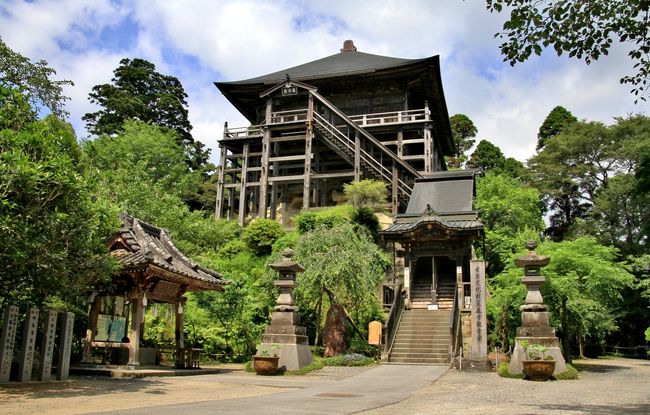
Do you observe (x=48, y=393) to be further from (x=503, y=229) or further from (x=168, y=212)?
(x=503, y=229)

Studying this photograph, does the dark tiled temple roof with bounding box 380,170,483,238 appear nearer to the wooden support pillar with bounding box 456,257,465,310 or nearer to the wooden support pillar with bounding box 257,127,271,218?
the wooden support pillar with bounding box 456,257,465,310

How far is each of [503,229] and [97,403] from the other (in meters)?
24.7

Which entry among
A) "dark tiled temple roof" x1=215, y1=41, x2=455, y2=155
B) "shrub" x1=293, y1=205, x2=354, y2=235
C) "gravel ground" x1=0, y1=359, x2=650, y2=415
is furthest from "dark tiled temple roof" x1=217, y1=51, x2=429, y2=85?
"gravel ground" x1=0, y1=359, x2=650, y2=415

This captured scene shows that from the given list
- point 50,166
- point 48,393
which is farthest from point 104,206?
point 48,393

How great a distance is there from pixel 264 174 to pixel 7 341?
80.6 feet

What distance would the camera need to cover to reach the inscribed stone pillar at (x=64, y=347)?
37.7ft

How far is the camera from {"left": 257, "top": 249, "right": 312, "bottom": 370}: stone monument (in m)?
15.1

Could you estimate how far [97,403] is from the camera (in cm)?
819

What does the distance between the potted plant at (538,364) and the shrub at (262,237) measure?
53.2 ft

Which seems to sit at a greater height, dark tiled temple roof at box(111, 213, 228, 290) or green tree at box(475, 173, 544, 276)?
green tree at box(475, 173, 544, 276)

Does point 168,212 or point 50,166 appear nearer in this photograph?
point 50,166

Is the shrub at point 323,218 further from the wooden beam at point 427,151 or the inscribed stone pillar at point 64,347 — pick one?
the inscribed stone pillar at point 64,347

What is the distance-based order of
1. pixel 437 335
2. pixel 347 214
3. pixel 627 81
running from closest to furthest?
pixel 627 81 < pixel 437 335 < pixel 347 214

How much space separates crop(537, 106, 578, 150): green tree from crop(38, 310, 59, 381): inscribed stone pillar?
1797 inches
